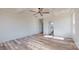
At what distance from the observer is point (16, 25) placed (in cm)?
229

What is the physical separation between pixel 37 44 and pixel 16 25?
1.92 ft

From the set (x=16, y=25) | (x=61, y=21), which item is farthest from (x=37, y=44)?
(x=61, y=21)

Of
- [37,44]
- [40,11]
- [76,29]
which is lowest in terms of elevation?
[37,44]

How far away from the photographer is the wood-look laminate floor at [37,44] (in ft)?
7.25

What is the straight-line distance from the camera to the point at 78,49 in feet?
7.25

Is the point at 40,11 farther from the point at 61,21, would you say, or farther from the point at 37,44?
the point at 37,44

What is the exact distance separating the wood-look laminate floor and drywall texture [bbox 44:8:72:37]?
17cm

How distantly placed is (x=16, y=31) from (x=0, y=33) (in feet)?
1.03

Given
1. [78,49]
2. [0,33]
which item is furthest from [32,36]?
[78,49]

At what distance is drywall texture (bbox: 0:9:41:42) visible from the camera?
2189 millimetres

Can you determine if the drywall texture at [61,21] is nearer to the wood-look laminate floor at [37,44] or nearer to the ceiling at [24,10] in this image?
the ceiling at [24,10]

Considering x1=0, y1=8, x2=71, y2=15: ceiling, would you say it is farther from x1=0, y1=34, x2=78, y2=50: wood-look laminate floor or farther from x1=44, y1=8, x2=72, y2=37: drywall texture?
x1=0, y1=34, x2=78, y2=50: wood-look laminate floor

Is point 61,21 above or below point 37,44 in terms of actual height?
above
